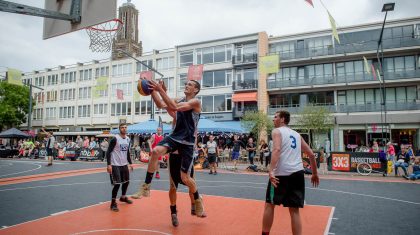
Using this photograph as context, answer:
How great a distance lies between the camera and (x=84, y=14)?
499 centimetres

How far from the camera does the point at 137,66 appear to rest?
44031 millimetres

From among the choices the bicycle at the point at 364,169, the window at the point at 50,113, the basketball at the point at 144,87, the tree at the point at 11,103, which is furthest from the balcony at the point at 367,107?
the tree at the point at 11,103

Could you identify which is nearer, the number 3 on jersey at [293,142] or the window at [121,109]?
the number 3 on jersey at [293,142]

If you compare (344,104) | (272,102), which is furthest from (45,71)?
(344,104)

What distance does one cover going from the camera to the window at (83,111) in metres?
48.1

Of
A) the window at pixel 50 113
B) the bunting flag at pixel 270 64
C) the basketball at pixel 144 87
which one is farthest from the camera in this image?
the window at pixel 50 113

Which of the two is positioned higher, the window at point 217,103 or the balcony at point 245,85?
the balcony at point 245,85

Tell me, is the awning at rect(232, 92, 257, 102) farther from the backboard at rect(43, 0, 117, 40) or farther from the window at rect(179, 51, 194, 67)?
the backboard at rect(43, 0, 117, 40)

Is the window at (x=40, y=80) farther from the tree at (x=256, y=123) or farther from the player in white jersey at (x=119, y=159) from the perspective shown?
the player in white jersey at (x=119, y=159)

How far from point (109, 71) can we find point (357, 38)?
3444 cm

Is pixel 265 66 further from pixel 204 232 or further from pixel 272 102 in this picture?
pixel 204 232

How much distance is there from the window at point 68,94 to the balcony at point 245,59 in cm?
2917

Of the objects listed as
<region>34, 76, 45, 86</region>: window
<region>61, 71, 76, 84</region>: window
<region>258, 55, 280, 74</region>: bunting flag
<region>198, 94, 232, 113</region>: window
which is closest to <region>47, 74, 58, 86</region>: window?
<region>34, 76, 45, 86</region>: window

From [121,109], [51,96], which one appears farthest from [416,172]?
[51,96]
